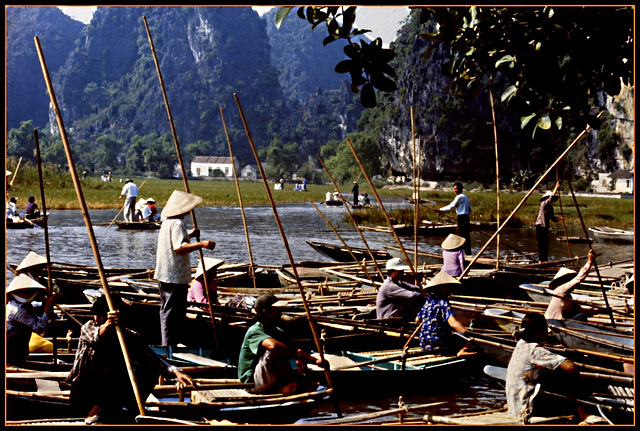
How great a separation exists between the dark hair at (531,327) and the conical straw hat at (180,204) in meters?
3.15

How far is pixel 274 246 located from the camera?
23.4m

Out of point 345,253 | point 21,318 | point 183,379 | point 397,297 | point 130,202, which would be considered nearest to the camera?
point 183,379

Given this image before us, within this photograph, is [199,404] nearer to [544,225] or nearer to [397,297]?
[397,297]

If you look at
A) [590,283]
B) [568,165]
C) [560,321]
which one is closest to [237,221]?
[590,283]

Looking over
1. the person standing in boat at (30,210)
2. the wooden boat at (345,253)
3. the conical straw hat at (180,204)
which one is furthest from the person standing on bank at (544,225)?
the person standing in boat at (30,210)

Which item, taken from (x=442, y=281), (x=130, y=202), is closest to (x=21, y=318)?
(x=442, y=281)

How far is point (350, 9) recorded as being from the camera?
4.43 metres

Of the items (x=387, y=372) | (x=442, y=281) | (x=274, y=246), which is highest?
(x=442, y=281)

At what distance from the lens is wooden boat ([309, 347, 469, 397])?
689 cm

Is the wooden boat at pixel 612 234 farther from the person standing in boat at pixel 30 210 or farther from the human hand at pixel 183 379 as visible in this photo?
the human hand at pixel 183 379

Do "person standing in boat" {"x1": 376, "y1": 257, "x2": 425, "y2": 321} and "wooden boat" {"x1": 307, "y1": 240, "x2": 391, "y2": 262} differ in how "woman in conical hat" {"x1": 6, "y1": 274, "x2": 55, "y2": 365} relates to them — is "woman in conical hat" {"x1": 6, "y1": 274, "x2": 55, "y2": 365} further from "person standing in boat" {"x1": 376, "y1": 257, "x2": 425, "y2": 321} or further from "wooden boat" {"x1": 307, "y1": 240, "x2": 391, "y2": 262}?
"wooden boat" {"x1": 307, "y1": 240, "x2": 391, "y2": 262}

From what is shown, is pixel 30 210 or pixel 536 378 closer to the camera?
pixel 536 378

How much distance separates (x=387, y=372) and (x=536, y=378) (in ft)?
6.52

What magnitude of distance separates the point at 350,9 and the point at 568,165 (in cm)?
6341
